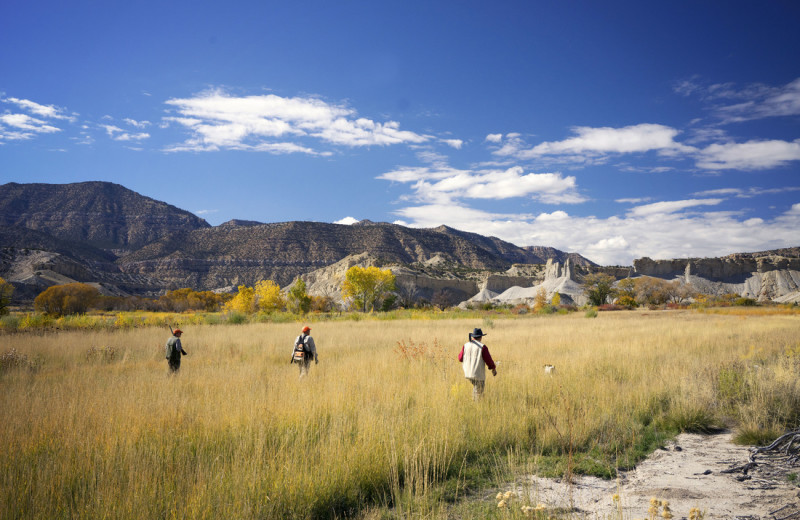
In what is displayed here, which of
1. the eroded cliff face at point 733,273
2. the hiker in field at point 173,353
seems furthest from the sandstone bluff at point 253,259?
the hiker in field at point 173,353

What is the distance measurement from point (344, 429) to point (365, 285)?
55.4 metres

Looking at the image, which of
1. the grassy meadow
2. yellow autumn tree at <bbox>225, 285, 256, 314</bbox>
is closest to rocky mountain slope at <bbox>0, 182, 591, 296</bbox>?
yellow autumn tree at <bbox>225, 285, 256, 314</bbox>

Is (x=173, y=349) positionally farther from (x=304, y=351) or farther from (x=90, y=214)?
(x=90, y=214)

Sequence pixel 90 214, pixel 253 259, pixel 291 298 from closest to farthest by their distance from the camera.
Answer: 1. pixel 291 298
2. pixel 253 259
3. pixel 90 214

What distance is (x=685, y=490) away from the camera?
15.3 feet

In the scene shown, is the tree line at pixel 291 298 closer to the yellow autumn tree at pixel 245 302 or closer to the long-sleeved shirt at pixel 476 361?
the yellow autumn tree at pixel 245 302

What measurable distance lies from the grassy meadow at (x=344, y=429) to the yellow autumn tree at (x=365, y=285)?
1908 inches

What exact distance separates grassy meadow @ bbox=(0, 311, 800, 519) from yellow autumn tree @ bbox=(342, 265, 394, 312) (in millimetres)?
48475

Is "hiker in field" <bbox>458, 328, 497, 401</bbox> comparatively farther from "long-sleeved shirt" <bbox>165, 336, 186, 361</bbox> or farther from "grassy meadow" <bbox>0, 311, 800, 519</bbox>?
"long-sleeved shirt" <bbox>165, 336, 186, 361</bbox>

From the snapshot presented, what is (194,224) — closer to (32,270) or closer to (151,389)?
(32,270)

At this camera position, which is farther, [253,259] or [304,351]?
[253,259]

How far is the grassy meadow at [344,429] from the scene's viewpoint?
4027mm

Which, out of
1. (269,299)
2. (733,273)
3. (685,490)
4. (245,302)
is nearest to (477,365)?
(685,490)

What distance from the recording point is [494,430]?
239 inches
